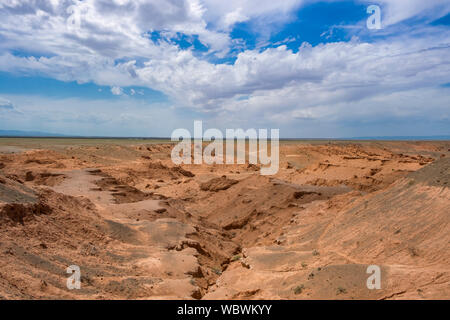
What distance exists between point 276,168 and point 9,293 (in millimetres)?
30233

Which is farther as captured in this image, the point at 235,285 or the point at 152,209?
the point at 152,209

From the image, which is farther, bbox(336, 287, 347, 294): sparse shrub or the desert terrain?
the desert terrain

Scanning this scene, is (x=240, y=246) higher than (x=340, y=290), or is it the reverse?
(x=340, y=290)

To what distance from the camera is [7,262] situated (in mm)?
6816

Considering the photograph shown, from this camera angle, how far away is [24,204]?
9.09m

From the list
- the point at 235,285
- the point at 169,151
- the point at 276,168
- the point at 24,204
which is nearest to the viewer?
the point at 235,285

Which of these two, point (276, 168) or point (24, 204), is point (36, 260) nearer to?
point (24, 204)

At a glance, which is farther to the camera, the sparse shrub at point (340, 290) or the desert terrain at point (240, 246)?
the desert terrain at point (240, 246)

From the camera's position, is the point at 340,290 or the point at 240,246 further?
the point at 240,246

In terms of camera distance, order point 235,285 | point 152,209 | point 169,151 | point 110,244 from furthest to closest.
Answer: point 169,151, point 152,209, point 110,244, point 235,285
